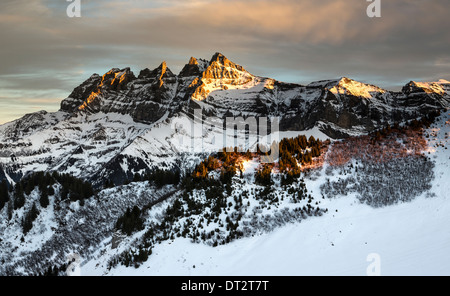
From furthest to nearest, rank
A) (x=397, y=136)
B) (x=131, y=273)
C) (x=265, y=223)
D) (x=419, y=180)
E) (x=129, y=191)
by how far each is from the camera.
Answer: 1. (x=129, y=191)
2. (x=397, y=136)
3. (x=419, y=180)
4. (x=265, y=223)
5. (x=131, y=273)

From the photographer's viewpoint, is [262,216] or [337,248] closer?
[337,248]

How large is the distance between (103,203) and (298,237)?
58.5 metres

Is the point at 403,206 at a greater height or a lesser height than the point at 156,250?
greater

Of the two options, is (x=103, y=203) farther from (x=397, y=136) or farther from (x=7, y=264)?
(x=397, y=136)

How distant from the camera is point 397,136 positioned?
111m

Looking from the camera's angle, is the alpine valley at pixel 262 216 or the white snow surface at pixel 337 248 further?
the alpine valley at pixel 262 216

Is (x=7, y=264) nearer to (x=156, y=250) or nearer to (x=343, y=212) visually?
(x=156, y=250)

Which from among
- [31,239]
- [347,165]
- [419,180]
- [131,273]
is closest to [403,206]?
[419,180]

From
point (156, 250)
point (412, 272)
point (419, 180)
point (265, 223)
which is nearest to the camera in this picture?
point (412, 272)

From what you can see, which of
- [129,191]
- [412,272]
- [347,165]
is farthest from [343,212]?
[129,191]

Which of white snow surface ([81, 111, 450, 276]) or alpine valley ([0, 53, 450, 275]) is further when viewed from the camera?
alpine valley ([0, 53, 450, 275])

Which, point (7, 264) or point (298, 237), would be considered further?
point (7, 264)

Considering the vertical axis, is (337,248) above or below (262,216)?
below

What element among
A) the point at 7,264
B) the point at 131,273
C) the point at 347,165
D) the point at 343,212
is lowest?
the point at 7,264
